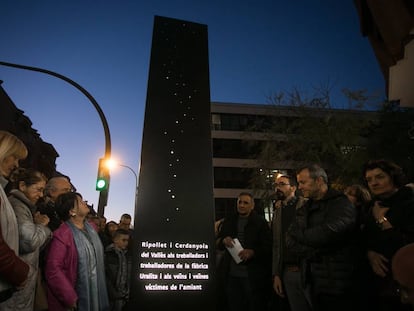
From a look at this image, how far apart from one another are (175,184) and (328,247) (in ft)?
7.40

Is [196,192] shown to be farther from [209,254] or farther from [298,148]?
[298,148]

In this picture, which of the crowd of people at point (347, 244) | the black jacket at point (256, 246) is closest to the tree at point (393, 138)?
the black jacket at point (256, 246)

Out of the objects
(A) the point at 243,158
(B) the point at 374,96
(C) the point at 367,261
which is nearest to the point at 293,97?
(B) the point at 374,96

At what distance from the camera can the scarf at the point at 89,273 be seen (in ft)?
10.4

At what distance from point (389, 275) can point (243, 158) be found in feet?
130

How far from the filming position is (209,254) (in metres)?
4.21

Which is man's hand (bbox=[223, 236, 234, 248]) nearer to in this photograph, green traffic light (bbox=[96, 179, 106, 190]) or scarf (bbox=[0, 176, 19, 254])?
scarf (bbox=[0, 176, 19, 254])

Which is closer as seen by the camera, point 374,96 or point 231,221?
point 231,221

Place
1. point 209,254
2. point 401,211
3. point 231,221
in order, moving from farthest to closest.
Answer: point 231,221 → point 209,254 → point 401,211

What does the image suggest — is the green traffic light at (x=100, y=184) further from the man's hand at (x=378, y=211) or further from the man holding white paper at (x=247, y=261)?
the man's hand at (x=378, y=211)

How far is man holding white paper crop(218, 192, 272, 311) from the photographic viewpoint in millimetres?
4238

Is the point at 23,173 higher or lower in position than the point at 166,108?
lower

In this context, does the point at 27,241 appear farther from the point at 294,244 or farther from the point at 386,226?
the point at 386,226

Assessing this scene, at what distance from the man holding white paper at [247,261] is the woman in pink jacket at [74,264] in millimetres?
1736
